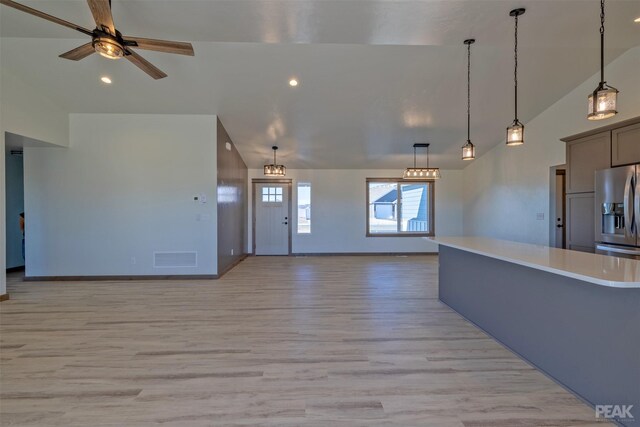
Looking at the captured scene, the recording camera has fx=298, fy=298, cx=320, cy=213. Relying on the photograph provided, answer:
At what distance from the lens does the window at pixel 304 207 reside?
827 cm

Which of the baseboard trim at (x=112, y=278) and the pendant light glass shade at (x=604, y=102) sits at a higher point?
the pendant light glass shade at (x=604, y=102)

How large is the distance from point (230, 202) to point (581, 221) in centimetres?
607

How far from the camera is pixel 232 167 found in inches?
260

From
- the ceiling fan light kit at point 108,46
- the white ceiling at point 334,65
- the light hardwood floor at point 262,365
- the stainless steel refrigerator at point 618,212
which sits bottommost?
the light hardwood floor at point 262,365

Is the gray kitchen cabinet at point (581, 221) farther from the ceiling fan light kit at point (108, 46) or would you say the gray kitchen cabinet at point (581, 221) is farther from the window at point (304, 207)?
the ceiling fan light kit at point (108, 46)

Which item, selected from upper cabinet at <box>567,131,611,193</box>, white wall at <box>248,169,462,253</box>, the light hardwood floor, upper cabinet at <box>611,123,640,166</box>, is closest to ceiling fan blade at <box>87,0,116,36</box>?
the light hardwood floor

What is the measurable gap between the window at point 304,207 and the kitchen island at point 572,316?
549cm

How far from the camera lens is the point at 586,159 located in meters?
4.07

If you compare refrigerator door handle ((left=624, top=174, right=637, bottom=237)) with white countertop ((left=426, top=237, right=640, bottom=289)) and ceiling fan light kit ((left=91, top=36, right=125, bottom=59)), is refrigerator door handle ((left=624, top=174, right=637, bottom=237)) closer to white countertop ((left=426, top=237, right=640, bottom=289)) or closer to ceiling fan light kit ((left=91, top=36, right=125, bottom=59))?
white countertop ((left=426, top=237, right=640, bottom=289))

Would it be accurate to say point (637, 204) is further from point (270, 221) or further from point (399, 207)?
point (270, 221)

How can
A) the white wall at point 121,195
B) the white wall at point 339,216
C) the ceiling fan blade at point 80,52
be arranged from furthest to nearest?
the white wall at point 339,216 < the white wall at point 121,195 < the ceiling fan blade at point 80,52

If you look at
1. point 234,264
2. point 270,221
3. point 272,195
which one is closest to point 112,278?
point 234,264

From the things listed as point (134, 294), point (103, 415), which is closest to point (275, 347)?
point (103, 415)

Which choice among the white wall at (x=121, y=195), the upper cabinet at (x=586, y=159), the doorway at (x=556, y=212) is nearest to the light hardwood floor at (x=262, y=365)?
the white wall at (x=121, y=195)
